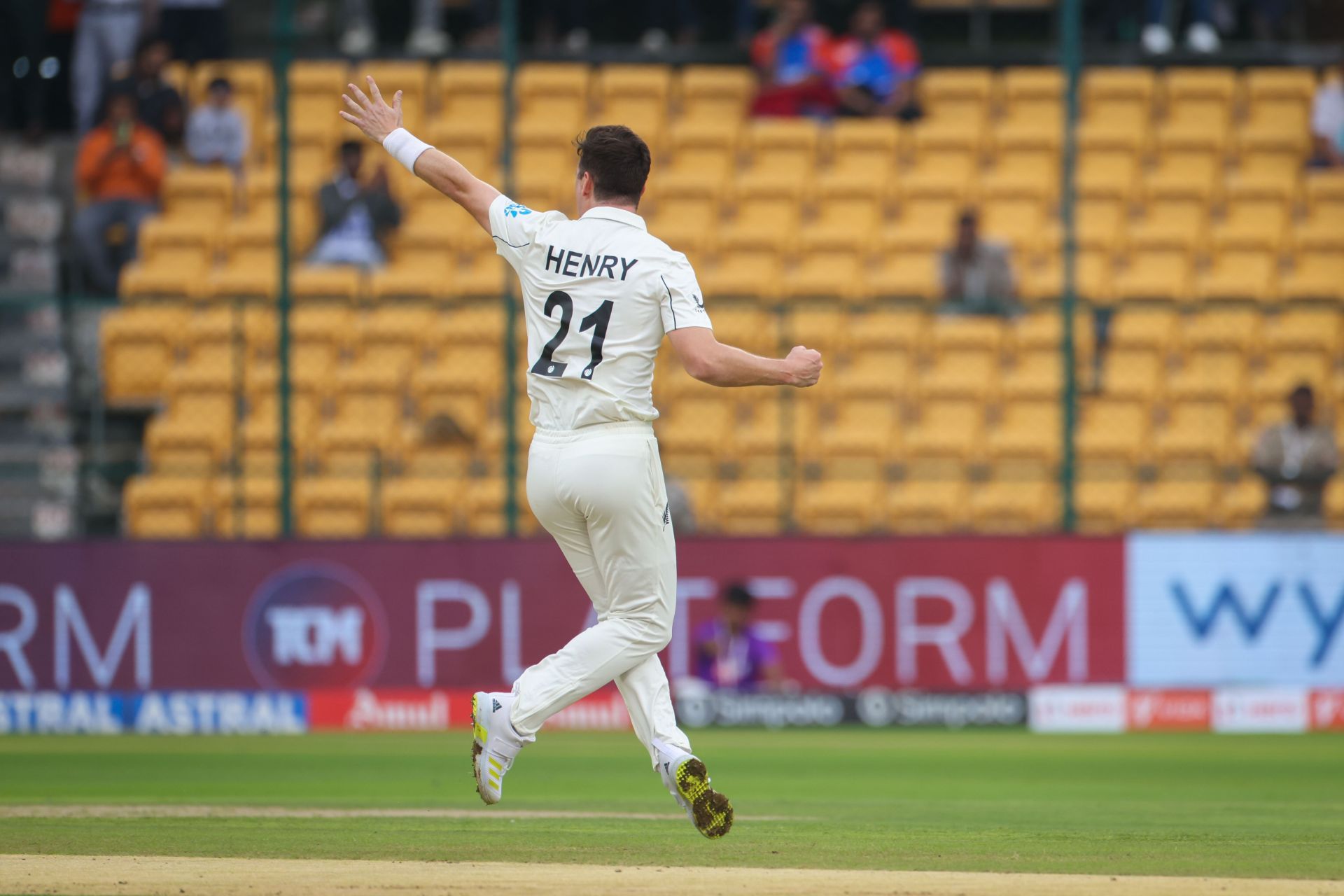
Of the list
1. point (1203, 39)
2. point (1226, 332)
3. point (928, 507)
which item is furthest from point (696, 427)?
point (1203, 39)

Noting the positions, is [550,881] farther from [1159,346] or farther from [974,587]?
[1159,346]

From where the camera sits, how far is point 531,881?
5.39 meters

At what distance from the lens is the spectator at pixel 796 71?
16.9 meters

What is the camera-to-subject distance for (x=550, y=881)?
17.6ft

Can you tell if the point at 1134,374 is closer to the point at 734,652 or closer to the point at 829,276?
the point at 829,276

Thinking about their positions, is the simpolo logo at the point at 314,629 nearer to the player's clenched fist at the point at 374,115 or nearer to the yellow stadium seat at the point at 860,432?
the yellow stadium seat at the point at 860,432

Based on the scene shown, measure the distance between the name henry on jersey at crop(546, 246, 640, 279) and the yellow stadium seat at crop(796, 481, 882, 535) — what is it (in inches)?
331

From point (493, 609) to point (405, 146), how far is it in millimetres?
7732

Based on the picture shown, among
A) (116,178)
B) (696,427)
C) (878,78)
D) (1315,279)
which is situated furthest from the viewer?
(878,78)

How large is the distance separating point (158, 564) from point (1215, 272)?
8657 millimetres

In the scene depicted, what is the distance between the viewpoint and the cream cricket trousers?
232 inches

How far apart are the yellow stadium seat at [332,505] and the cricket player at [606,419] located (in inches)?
327

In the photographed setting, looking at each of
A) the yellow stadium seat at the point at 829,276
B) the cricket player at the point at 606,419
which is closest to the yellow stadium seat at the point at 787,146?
the yellow stadium seat at the point at 829,276

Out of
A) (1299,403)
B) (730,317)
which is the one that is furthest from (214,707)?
(1299,403)
